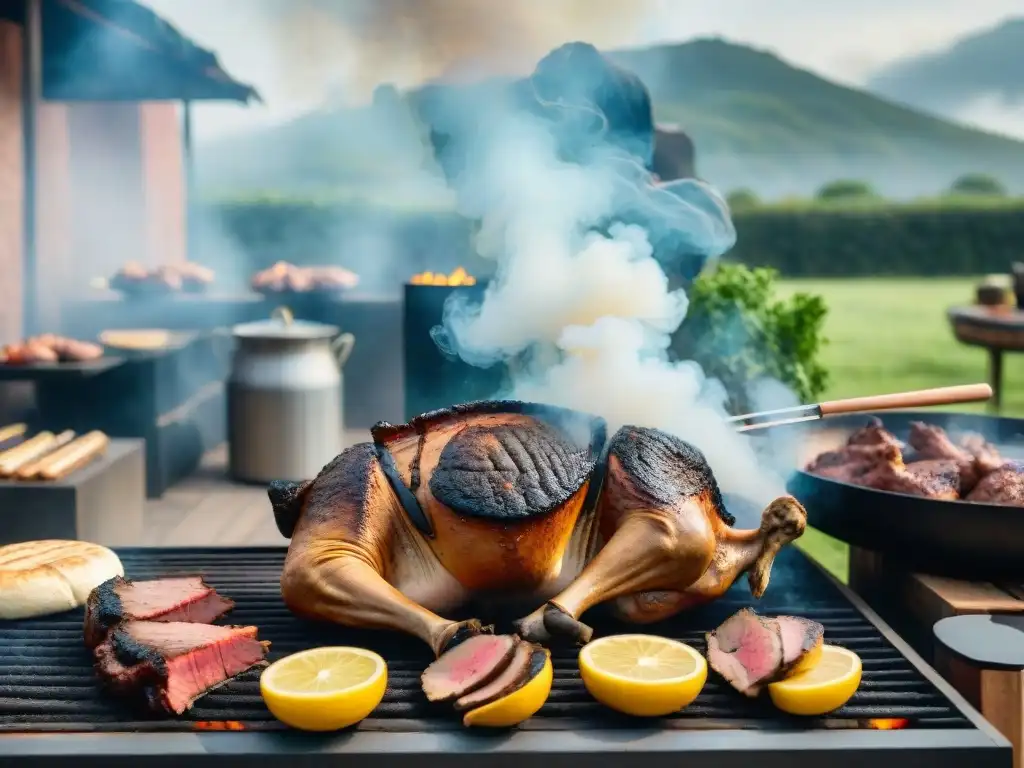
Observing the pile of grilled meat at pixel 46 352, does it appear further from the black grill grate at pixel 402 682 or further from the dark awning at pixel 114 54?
the black grill grate at pixel 402 682

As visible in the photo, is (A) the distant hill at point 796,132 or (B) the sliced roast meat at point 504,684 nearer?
(B) the sliced roast meat at point 504,684

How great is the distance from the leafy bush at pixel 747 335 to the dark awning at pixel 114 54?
5.19 m

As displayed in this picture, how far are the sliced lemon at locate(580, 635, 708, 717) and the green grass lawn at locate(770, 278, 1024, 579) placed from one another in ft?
11.6

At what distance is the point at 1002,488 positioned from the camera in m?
3.00

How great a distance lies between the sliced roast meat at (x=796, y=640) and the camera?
7.30 feet

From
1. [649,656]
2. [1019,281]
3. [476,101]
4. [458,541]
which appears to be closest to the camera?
[649,656]

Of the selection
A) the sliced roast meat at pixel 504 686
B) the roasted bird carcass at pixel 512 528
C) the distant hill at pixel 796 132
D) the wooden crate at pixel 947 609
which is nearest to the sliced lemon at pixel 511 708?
the sliced roast meat at pixel 504 686

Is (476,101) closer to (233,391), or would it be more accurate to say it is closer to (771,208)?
(233,391)

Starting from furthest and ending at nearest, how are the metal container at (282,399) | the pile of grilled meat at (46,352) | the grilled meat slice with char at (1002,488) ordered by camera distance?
the metal container at (282,399), the pile of grilled meat at (46,352), the grilled meat slice with char at (1002,488)

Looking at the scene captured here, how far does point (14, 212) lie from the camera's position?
25.1ft

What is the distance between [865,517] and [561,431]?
1.03 metres

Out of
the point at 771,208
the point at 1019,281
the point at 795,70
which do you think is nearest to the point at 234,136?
the point at 771,208

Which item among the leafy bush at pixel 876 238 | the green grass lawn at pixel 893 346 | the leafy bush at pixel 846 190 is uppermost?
the leafy bush at pixel 846 190

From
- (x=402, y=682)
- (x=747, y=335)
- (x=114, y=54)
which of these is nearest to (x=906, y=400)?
(x=402, y=682)
